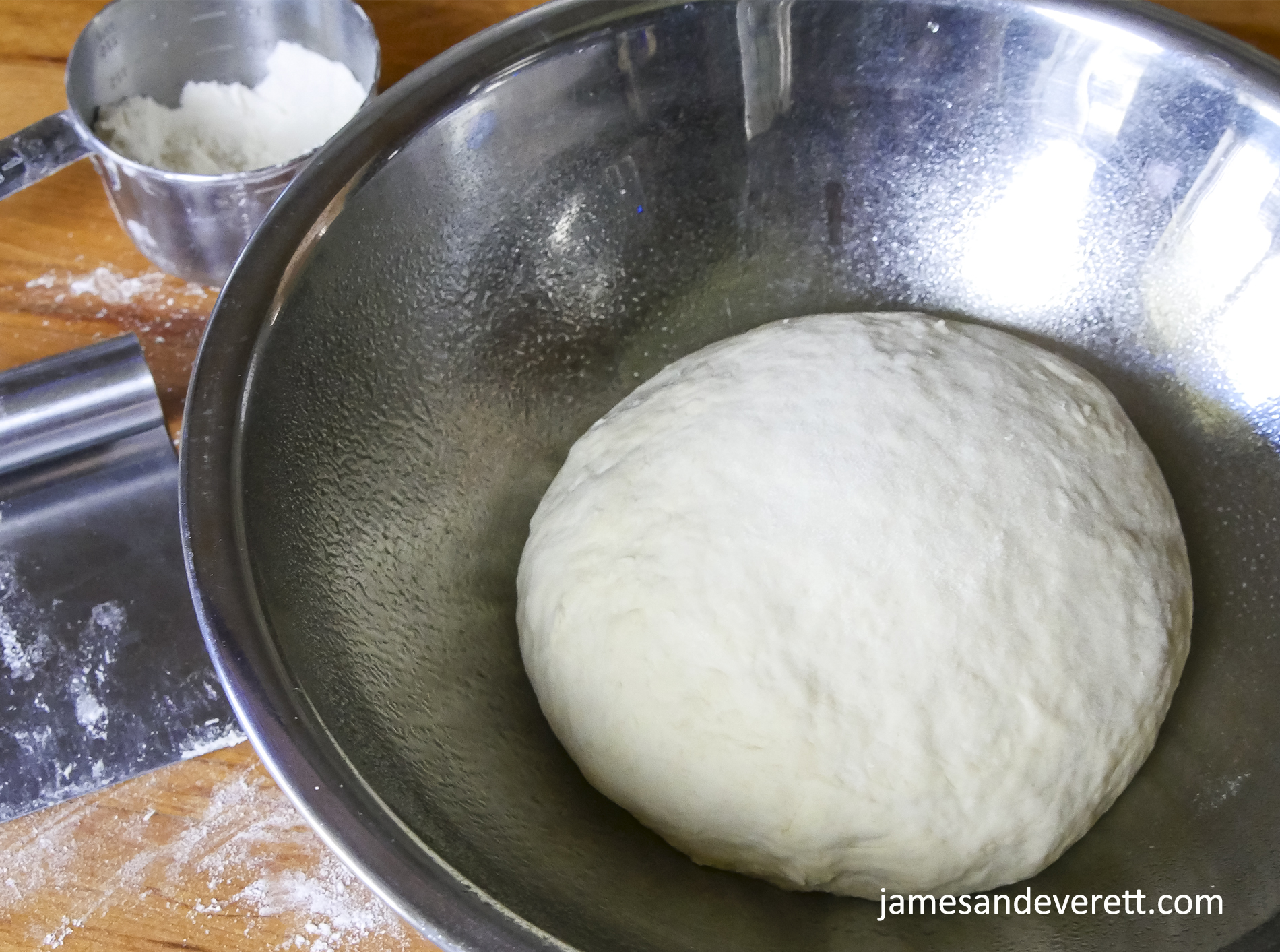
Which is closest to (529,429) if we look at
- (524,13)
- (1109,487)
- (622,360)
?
(622,360)

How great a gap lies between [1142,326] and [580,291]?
50cm

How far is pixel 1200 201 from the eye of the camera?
886 mm

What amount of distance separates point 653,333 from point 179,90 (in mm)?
611

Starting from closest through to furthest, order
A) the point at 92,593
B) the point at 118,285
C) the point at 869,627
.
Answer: the point at 869,627 → the point at 92,593 → the point at 118,285

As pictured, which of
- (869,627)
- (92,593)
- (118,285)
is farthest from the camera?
(118,285)

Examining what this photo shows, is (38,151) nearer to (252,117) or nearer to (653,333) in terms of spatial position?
(252,117)

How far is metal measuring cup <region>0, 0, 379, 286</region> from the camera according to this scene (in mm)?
975

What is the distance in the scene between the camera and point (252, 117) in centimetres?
114

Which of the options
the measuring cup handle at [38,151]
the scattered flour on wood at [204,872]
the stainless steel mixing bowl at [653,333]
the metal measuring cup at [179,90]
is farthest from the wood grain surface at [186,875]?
the measuring cup handle at [38,151]

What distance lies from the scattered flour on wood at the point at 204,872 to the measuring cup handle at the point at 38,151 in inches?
22.8

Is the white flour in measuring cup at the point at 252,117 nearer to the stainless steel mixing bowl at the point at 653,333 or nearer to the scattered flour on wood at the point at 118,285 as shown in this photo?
the scattered flour on wood at the point at 118,285

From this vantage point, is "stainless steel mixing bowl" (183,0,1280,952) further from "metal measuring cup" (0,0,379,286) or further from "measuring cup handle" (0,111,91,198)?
"measuring cup handle" (0,111,91,198)

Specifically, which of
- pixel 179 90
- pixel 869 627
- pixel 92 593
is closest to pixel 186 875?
pixel 92 593

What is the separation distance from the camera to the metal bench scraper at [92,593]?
33.5 inches
